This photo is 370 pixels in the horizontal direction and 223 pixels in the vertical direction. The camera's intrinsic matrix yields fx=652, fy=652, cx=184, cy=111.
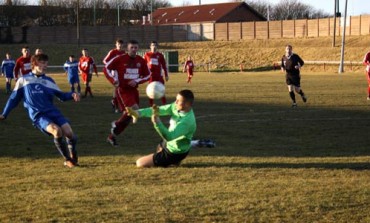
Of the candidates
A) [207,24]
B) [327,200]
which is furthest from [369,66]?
[207,24]

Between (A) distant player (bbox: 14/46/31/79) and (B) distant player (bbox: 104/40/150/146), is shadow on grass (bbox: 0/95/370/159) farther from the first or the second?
(A) distant player (bbox: 14/46/31/79)

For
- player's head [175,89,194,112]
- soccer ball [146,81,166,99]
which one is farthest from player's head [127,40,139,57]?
soccer ball [146,81,166,99]

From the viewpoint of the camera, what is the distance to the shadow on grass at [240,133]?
12508 millimetres

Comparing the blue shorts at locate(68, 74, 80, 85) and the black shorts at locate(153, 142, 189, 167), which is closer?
the black shorts at locate(153, 142, 189, 167)

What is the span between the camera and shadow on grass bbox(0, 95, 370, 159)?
492 inches

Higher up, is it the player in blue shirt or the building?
the building

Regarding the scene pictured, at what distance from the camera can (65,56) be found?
78.2 meters

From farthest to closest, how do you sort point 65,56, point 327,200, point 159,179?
point 65,56 < point 159,179 < point 327,200

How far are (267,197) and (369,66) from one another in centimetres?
1868

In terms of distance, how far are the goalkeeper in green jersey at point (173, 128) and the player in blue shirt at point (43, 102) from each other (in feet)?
4.14

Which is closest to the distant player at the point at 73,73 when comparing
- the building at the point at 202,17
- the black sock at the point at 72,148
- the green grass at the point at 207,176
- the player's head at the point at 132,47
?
the green grass at the point at 207,176

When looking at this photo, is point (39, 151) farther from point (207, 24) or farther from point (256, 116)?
point (207, 24)

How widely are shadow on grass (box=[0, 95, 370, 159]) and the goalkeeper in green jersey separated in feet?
4.16

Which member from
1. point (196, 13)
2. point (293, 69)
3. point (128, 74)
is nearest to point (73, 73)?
point (293, 69)
